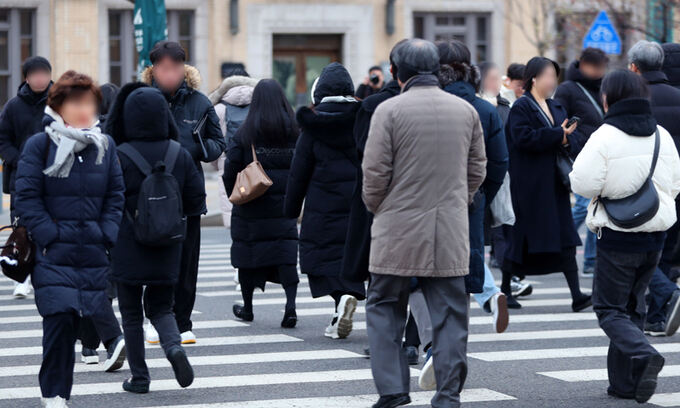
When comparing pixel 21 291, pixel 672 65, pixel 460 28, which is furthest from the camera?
pixel 460 28

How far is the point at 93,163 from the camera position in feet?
21.8

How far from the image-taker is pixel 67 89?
672cm

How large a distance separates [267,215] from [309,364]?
1.92 metres

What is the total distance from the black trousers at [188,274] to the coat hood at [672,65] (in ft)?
12.4

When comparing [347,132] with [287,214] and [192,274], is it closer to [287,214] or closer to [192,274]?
[287,214]

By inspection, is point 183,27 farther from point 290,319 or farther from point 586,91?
point 290,319

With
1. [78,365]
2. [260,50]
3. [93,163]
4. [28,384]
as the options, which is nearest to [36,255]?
[93,163]

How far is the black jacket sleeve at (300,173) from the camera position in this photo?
29.4 ft

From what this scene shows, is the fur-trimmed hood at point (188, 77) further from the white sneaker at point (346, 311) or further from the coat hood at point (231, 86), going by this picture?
the coat hood at point (231, 86)

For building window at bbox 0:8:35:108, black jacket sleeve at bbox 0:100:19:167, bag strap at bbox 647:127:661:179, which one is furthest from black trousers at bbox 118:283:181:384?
building window at bbox 0:8:35:108

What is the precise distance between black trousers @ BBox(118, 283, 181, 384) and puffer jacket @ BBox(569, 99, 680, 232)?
7.54ft

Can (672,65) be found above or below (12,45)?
below

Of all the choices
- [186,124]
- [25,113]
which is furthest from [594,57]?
[25,113]

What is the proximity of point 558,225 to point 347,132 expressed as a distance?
8.24ft
